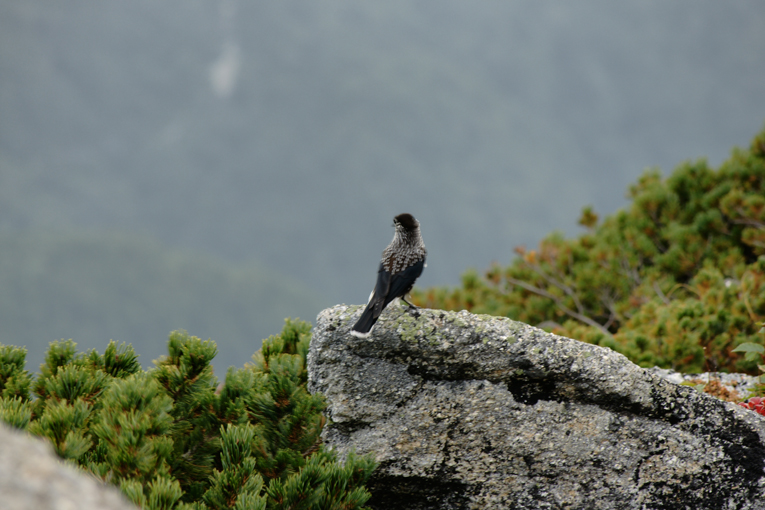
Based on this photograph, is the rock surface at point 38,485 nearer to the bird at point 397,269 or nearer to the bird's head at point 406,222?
the bird at point 397,269

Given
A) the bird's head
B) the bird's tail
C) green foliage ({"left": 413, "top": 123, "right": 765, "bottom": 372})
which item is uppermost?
green foliage ({"left": 413, "top": 123, "right": 765, "bottom": 372})

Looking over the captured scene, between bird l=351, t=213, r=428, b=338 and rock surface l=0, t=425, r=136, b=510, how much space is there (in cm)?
214

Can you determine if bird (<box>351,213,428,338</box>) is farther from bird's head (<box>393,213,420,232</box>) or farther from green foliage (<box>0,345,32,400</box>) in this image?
green foliage (<box>0,345,32,400</box>)

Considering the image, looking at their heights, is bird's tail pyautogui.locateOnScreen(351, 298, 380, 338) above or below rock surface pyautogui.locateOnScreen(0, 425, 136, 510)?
above

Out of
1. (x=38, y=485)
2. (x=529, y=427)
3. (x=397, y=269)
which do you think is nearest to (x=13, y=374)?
(x=397, y=269)

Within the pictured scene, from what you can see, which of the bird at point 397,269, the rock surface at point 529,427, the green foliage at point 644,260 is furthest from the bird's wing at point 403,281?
the green foliage at point 644,260

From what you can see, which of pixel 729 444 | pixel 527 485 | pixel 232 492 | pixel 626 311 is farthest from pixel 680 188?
pixel 232 492

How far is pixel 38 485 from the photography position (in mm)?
1248

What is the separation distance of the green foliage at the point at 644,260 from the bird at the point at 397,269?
4442 mm

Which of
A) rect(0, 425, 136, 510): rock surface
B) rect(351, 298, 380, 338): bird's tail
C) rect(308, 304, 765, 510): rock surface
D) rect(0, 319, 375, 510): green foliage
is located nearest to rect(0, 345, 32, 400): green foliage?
rect(0, 319, 375, 510): green foliage

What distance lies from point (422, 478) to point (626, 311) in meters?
8.22

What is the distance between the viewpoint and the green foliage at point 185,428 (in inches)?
103

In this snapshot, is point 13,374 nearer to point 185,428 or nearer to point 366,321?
point 185,428

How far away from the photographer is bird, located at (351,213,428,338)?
11.4 ft
